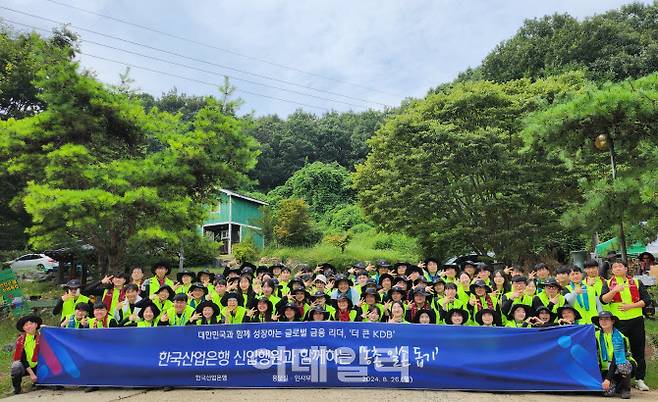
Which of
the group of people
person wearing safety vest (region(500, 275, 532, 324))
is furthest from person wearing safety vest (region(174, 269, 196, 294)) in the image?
person wearing safety vest (region(500, 275, 532, 324))

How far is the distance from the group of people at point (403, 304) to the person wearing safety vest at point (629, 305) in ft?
0.04

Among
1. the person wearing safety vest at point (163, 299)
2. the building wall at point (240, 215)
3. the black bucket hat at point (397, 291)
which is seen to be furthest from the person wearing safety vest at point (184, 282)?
the building wall at point (240, 215)

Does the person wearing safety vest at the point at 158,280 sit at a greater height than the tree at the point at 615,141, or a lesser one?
lesser

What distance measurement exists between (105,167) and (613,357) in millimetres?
11017

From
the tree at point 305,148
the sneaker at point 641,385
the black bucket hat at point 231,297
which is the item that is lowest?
Result: the sneaker at point 641,385

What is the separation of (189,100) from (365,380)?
54357 mm

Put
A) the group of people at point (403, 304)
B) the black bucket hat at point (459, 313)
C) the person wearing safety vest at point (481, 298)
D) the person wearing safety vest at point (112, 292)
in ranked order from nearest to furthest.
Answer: the group of people at point (403, 304), the black bucket hat at point (459, 313), the person wearing safety vest at point (481, 298), the person wearing safety vest at point (112, 292)

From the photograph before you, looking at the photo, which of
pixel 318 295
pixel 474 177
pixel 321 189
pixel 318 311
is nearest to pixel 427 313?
pixel 318 311

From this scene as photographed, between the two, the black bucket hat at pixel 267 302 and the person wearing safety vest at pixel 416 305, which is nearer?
the person wearing safety vest at pixel 416 305

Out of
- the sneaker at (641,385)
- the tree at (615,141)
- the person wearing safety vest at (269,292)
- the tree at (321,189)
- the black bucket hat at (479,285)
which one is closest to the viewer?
the sneaker at (641,385)

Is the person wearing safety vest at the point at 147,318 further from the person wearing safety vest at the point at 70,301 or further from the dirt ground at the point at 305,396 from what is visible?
the person wearing safety vest at the point at 70,301

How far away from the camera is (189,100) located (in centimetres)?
5688

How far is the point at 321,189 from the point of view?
131ft

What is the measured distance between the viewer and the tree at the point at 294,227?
2830cm
